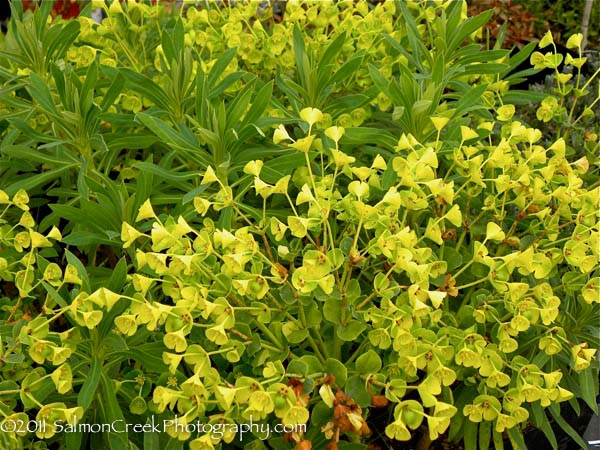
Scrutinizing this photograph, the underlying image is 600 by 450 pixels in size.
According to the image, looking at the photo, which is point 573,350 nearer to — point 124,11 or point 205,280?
point 205,280

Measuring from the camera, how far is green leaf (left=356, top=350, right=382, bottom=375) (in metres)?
1.28

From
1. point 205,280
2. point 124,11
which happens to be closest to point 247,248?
point 205,280

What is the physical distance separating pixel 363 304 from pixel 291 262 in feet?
0.44

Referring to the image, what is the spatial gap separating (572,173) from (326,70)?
21.1 inches

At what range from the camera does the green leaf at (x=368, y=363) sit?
1.28 metres

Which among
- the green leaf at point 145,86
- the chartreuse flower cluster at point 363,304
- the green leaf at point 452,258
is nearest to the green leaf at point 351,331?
the chartreuse flower cluster at point 363,304

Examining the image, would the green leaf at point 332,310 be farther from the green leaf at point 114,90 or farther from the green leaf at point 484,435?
the green leaf at point 114,90

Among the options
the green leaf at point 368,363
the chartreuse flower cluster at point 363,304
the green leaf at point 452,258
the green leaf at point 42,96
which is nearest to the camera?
the chartreuse flower cluster at point 363,304

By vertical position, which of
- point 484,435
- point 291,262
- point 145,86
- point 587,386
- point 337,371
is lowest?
point 484,435

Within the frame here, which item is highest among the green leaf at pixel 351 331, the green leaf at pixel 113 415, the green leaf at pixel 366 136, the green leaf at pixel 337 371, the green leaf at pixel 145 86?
the green leaf at pixel 145 86

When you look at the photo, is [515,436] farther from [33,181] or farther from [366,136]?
[33,181]

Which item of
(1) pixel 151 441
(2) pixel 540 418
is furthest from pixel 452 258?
(1) pixel 151 441

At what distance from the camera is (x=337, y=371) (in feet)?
4.18

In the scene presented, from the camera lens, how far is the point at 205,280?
1.26 m
